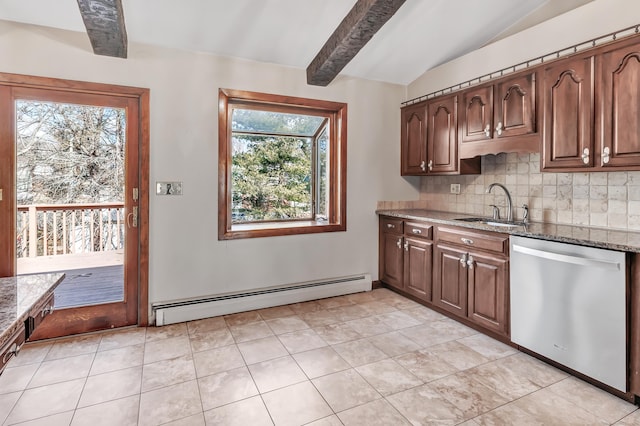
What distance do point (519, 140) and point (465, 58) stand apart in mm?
1120

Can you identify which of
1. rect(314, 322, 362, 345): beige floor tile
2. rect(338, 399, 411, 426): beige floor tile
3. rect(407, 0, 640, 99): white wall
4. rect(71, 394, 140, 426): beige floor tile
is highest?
rect(407, 0, 640, 99): white wall

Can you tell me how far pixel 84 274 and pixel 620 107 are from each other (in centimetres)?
401

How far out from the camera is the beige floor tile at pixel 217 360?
230 cm

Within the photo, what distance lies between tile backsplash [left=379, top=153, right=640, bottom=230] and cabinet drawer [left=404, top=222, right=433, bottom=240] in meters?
0.53

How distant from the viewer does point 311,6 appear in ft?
8.96

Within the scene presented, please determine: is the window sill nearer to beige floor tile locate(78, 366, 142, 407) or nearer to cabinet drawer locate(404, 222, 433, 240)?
cabinet drawer locate(404, 222, 433, 240)

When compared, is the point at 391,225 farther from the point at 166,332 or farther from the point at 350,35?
the point at 166,332

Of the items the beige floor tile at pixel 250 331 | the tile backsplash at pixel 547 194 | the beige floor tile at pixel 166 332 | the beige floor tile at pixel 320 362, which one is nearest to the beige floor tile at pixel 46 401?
the beige floor tile at pixel 166 332

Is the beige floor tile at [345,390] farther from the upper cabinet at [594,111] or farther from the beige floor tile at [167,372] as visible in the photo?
the upper cabinet at [594,111]

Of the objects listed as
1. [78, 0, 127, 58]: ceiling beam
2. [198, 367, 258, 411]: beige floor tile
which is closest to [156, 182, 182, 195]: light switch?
[78, 0, 127, 58]: ceiling beam

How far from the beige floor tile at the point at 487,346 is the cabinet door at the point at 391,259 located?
1078 mm

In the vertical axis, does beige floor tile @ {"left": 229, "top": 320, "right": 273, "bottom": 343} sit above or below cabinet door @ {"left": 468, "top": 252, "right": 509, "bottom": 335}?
below

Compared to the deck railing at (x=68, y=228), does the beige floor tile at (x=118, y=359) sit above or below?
below

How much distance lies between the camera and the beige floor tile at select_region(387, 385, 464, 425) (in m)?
1.82
